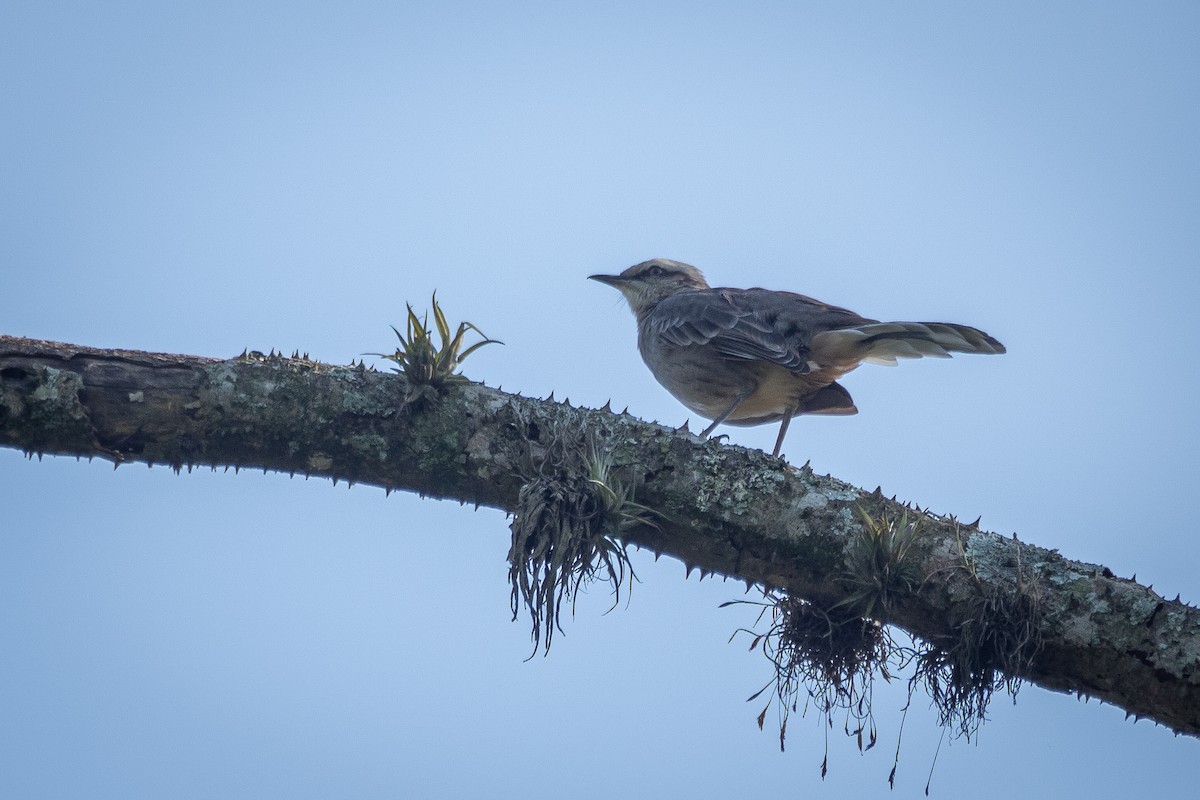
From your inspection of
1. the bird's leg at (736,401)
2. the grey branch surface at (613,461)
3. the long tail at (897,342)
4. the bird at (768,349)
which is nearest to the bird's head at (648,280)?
the bird at (768,349)

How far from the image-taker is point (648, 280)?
32.5ft

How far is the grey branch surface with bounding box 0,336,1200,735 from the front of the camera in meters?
4.29

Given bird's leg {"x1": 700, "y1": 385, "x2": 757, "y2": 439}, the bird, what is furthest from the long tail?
bird's leg {"x1": 700, "y1": 385, "x2": 757, "y2": 439}

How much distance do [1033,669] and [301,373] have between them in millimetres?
3574

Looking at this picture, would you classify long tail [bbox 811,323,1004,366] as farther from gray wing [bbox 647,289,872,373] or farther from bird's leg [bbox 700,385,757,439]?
bird's leg [bbox 700,385,757,439]

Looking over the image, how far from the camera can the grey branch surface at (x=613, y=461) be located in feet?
14.1

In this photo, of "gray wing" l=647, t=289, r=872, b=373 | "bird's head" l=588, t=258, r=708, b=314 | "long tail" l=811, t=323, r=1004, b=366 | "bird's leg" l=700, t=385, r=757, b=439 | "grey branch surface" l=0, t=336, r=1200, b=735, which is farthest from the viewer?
"bird's head" l=588, t=258, r=708, b=314

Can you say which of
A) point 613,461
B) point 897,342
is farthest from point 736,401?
point 613,461

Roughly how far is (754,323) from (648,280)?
231cm

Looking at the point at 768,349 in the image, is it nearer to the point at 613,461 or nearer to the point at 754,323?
the point at 754,323

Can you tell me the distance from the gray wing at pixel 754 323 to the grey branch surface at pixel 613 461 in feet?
9.15

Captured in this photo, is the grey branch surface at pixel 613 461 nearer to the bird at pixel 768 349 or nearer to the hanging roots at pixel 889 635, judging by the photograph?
the hanging roots at pixel 889 635

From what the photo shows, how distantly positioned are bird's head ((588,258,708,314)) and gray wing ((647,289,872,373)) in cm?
117

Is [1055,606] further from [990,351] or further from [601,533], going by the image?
[990,351]
